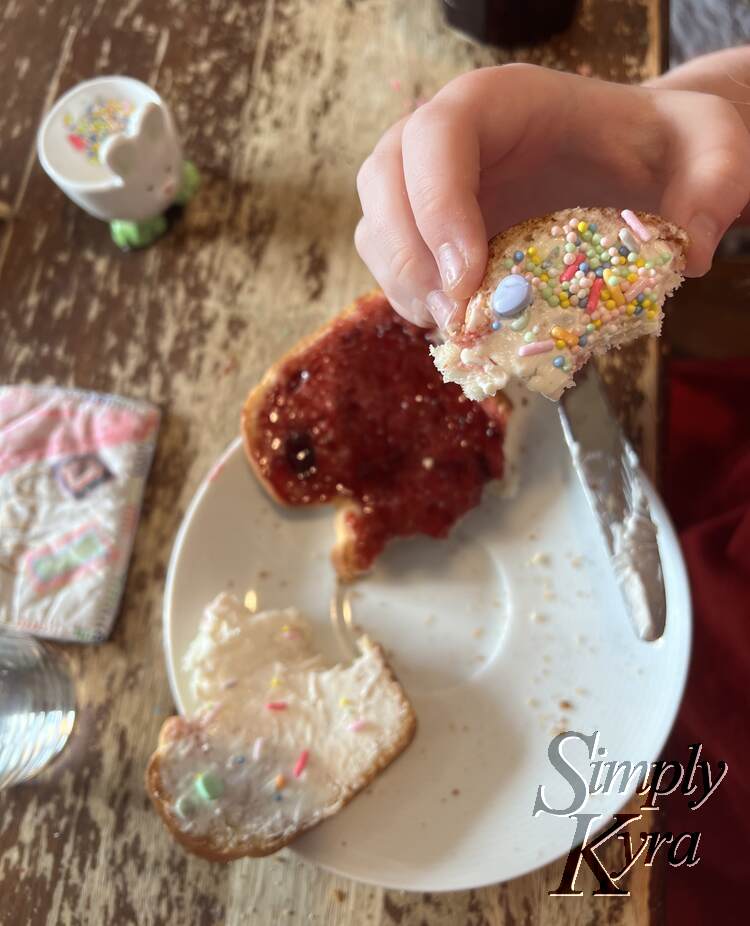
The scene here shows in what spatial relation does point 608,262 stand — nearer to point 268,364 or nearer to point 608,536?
point 608,536

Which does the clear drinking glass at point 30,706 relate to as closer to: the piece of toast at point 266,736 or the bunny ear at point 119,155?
the piece of toast at point 266,736

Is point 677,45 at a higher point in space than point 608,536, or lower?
higher

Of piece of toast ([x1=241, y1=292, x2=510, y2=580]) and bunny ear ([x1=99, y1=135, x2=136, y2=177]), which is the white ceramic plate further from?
bunny ear ([x1=99, y1=135, x2=136, y2=177])

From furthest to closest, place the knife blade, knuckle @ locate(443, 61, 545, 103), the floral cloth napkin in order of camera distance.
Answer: the floral cloth napkin < the knife blade < knuckle @ locate(443, 61, 545, 103)

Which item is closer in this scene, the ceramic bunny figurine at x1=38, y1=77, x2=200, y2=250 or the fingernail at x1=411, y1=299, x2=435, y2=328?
the fingernail at x1=411, y1=299, x2=435, y2=328

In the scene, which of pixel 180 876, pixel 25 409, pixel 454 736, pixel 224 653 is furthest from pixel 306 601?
pixel 25 409

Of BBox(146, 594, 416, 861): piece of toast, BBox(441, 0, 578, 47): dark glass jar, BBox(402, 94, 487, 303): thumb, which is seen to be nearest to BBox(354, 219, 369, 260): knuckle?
BBox(402, 94, 487, 303): thumb

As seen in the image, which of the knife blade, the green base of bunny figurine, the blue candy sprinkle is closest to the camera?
the blue candy sprinkle

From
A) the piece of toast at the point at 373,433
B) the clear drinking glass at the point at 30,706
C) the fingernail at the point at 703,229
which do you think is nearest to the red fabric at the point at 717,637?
the piece of toast at the point at 373,433
